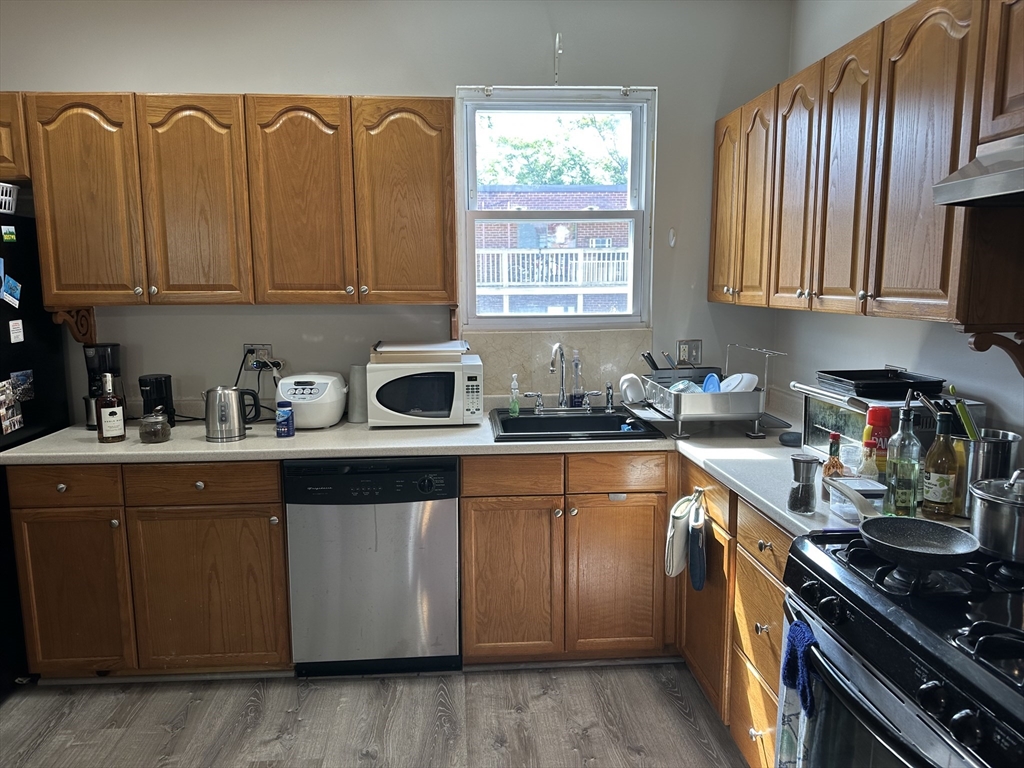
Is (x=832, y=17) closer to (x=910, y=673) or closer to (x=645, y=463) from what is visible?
(x=645, y=463)

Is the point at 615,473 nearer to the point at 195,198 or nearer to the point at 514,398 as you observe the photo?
the point at 514,398

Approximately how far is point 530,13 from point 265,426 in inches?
79.4

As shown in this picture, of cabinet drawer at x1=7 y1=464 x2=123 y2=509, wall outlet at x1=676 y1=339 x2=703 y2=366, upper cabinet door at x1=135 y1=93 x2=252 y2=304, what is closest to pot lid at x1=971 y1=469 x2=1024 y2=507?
wall outlet at x1=676 y1=339 x2=703 y2=366

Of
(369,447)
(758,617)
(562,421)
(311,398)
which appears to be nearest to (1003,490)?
(758,617)

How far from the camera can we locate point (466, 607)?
8.84 ft

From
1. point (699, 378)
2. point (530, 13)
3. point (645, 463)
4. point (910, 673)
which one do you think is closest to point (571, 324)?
point (699, 378)

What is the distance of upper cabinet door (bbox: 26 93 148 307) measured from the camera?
2.68 meters

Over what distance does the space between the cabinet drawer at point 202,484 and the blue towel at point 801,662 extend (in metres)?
1.75

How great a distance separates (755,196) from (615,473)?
1145 mm

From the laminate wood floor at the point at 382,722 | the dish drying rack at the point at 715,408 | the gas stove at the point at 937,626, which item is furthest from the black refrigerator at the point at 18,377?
the gas stove at the point at 937,626

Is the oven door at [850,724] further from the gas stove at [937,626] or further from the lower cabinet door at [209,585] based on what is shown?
the lower cabinet door at [209,585]

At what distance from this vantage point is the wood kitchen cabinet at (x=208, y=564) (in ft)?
8.46

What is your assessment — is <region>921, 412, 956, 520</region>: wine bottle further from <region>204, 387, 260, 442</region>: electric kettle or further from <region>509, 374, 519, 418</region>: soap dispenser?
<region>204, 387, 260, 442</region>: electric kettle

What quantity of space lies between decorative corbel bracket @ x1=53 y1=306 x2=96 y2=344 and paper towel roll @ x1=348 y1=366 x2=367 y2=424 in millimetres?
1092
